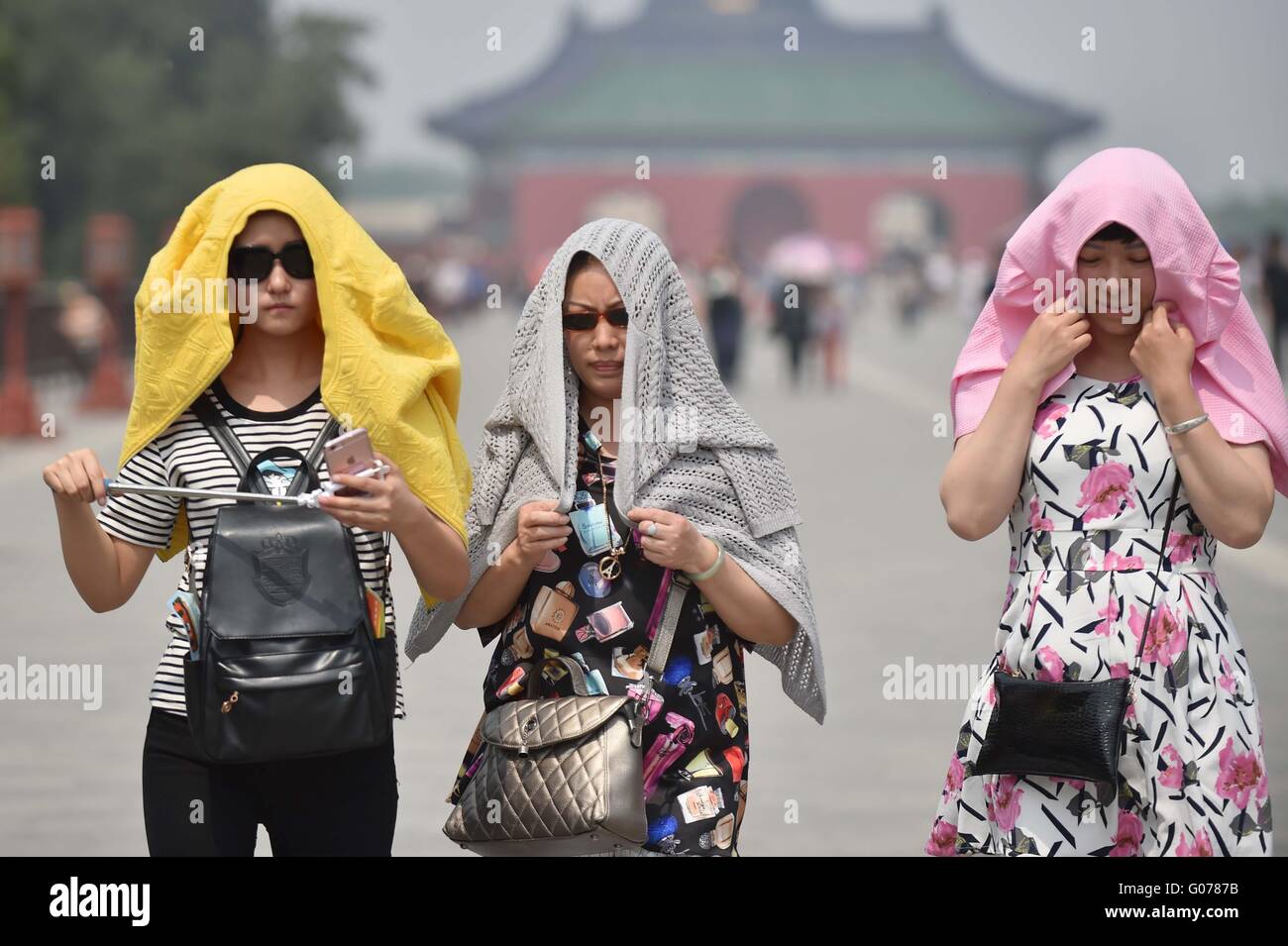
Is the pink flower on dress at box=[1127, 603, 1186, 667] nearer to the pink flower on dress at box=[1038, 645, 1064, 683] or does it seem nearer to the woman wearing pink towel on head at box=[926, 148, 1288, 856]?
the woman wearing pink towel on head at box=[926, 148, 1288, 856]

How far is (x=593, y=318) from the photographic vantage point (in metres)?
3.09

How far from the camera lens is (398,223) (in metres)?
81.9

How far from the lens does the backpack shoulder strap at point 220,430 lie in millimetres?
2920

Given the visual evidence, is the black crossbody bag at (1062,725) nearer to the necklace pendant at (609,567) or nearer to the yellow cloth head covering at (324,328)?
the necklace pendant at (609,567)

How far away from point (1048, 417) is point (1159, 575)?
29cm

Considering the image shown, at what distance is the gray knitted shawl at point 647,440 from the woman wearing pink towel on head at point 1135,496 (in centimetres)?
31

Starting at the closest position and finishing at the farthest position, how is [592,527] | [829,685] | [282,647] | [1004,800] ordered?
[282,647] < [1004,800] < [592,527] < [829,685]

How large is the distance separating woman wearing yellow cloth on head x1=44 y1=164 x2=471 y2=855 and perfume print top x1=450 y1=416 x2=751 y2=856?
0.18 meters

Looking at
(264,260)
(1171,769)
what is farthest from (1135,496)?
(264,260)

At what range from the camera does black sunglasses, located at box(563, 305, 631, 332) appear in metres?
3.08

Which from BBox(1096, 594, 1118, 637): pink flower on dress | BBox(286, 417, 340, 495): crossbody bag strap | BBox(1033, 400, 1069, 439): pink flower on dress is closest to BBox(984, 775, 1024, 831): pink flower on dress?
BBox(1096, 594, 1118, 637): pink flower on dress

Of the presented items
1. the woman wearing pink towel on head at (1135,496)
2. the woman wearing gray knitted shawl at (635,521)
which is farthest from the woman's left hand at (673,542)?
the woman wearing pink towel on head at (1135,496)

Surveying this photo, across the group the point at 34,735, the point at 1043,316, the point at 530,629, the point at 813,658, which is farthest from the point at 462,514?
the point at 34,735

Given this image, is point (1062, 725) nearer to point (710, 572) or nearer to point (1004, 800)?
point (1004, 800)
